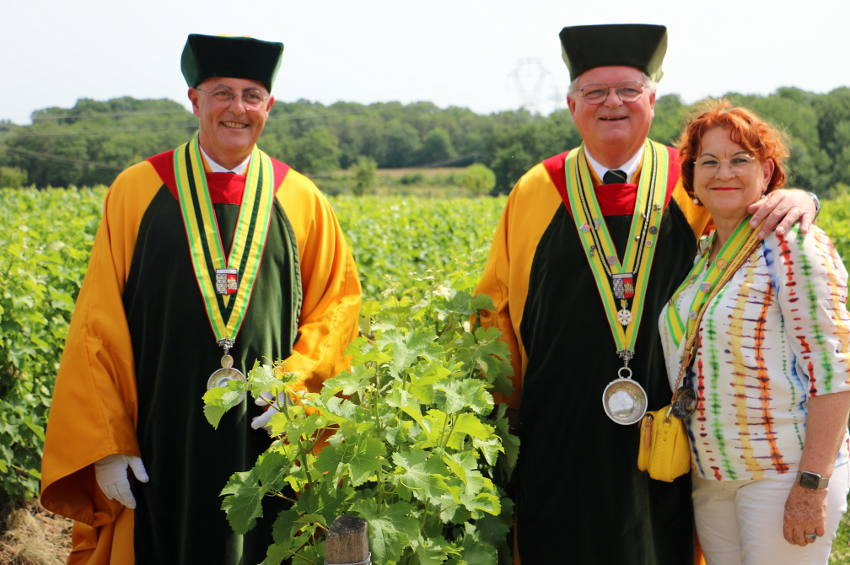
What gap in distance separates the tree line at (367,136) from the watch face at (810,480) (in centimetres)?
3733

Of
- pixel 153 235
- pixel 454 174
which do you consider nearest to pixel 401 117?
pixel 454 174

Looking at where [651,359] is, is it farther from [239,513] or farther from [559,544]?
[239,513]

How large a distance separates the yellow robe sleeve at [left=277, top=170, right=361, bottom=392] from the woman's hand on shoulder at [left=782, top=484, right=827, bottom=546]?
1.58 m

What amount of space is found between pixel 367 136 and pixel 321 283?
62222mm

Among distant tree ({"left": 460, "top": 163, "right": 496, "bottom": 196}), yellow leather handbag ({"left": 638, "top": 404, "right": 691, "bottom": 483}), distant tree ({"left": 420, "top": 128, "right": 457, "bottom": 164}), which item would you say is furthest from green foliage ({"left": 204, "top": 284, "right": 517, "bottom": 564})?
distant tree ({"left": 420, "top": 128, "right": 457, "bottom": 164})

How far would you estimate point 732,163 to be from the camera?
107 inches

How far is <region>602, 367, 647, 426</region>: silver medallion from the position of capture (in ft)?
9.77

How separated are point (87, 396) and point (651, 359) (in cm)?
197

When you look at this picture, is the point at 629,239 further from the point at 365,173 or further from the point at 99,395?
the point at 365,173

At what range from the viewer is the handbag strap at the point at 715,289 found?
262cm

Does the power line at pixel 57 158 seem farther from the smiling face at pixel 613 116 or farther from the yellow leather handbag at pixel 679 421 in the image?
the yellow leather handbag at pixel 679 421

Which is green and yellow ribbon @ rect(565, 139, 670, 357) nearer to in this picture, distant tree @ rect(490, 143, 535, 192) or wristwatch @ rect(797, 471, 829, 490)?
wristwatch @ rect(797, 471, 829, 490)

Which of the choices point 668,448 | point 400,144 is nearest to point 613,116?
point 668,448

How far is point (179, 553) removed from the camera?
3.16 m
